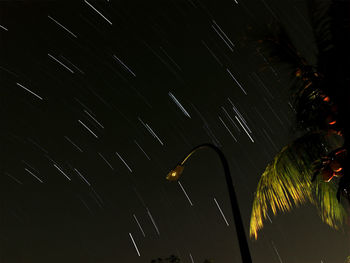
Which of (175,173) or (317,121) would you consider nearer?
(317,121)

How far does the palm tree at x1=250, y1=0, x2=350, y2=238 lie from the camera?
5.26 meters

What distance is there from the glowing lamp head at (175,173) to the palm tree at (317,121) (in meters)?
2.45

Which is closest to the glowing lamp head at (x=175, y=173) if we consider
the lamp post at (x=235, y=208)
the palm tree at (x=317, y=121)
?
the lamp post at (x=235, y=208)

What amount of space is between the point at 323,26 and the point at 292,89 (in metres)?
1.10

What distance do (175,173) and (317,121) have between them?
12.7ft

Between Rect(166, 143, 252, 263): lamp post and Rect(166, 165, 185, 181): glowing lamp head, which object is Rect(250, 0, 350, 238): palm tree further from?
Rect(166, 165, 185, 181): glowing lamp head

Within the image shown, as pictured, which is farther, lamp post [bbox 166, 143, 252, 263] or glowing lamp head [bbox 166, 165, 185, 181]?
glowing lamp head [bbox 166, 165, 185, 181]

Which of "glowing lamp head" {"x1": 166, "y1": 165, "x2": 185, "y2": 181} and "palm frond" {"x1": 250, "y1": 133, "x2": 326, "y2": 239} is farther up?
"glowing lamp head" {"x1": 166, "y1": 165, "x2": 185, "y2": 181}

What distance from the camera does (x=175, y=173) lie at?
29.2 ft

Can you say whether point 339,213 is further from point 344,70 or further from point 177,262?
point 177,262

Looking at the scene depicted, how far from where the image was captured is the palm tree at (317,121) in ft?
17.3

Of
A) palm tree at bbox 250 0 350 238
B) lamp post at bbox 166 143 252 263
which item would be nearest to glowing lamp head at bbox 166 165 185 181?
lamp post at bbox 166 143 252 263

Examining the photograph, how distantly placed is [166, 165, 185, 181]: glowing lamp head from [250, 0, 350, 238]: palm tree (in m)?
2.45

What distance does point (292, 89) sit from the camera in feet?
20.5
